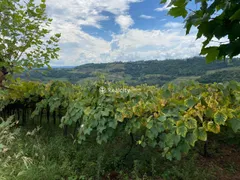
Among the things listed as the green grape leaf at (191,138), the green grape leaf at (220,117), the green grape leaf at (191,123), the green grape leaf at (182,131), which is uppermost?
the green grape leaf at (220,117)

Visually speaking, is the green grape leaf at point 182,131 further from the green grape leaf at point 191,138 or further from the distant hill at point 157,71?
the distant hill at point 157,71

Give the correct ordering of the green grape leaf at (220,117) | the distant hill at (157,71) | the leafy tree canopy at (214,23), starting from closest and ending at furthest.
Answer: the leafy tree canopy at (214,23), the green grape leaf at (220,117), the distant hill at (157,71)

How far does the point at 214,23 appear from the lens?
1.49 m

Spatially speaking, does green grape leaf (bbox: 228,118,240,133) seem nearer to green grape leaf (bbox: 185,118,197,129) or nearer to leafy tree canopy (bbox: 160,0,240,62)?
green grape leaf (bbox: 185,118,197,129)

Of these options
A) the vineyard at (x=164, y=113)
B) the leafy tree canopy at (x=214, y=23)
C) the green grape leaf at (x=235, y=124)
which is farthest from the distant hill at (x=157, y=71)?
the leafy tree canopy at (x=214, y=23)

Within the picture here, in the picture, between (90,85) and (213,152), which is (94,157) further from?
(213,152)

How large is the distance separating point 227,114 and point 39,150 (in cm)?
382

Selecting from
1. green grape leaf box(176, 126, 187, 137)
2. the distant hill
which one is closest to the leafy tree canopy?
green grape leaf box(176, 126, 187, 137)

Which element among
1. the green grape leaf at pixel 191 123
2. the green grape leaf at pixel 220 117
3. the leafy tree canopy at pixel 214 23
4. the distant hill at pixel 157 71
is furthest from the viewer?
the distant hill at pixel 157 71

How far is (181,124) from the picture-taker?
11.3ft

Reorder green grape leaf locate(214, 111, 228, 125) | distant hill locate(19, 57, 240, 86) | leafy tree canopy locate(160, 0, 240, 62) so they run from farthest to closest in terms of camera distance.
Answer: distant hill locate(19, 57, 240, 86) < green grape leaf locate(214, 111, 228, 125) < leafy tree canopy locate(160, 0, 240, 62)

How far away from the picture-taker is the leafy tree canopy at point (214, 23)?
4.65ft

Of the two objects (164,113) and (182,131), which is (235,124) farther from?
(164,113)

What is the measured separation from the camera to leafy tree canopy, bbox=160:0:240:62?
1.42 meters
